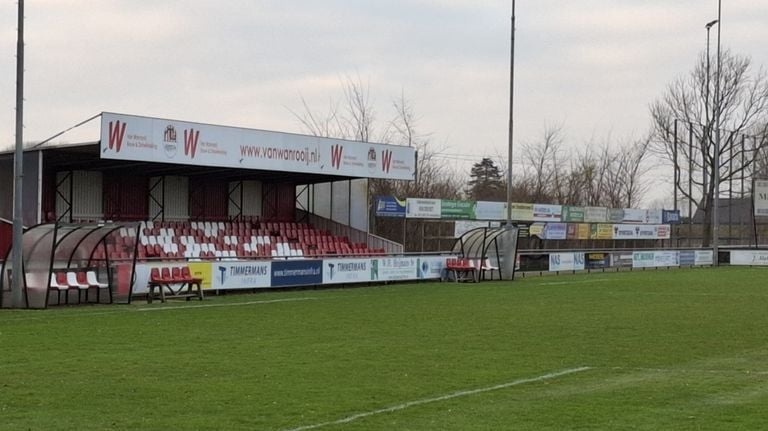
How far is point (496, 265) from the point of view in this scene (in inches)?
1703

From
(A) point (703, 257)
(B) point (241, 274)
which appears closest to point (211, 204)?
(B) point (241, 274)

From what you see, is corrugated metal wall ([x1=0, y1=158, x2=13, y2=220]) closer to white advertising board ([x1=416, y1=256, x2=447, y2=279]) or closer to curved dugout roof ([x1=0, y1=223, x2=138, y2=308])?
curved dugout roof ([x1=0, y1=223, x2=138, y2=308])

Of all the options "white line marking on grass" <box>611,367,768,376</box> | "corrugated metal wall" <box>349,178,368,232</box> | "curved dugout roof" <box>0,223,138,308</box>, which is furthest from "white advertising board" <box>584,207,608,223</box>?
"white line marking on grass" <box>611,367,768,376</box>

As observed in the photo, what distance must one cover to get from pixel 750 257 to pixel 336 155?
3146cm

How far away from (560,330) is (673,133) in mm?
63212

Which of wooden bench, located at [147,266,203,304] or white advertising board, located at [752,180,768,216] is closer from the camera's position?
wooden bench, located at [147,266,203,304]

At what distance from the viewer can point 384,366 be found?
14.3 metres

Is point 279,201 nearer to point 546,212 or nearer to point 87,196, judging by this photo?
point 87,196

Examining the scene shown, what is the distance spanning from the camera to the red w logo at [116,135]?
31.8 metres

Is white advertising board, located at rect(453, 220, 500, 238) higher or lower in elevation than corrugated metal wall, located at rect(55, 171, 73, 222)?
lower

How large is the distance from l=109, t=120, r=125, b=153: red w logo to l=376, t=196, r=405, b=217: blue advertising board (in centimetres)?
1432

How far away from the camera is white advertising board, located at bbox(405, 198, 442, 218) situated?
148 ft

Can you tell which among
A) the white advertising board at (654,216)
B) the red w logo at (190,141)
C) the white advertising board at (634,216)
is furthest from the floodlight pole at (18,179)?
the white advertising board at (654,216)

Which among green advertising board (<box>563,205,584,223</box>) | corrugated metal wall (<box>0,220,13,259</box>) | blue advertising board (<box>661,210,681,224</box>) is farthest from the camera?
blue advertising board (<box>661,210,681,224</box>)
